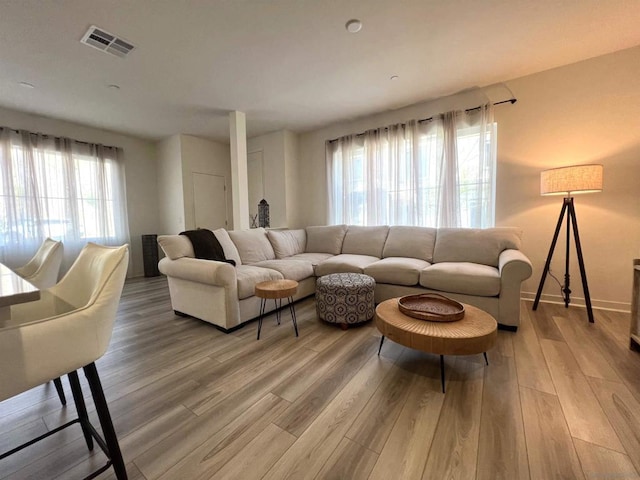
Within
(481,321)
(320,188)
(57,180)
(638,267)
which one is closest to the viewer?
(481,321)

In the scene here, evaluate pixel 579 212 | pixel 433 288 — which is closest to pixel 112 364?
pixel 433 288

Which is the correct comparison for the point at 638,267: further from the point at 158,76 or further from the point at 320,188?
the point at 158,76

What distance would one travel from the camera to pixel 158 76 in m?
2.81

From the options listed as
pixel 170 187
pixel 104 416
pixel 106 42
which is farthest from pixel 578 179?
pixel 170 187

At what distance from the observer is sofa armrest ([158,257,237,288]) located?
7.55 feet

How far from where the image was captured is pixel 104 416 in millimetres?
935

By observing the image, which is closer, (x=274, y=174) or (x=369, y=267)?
(x=369, y=267)

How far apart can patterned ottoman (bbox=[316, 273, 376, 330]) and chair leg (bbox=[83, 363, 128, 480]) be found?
1695 millimetres

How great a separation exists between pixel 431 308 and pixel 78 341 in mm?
1889

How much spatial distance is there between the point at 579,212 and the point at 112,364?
4.51m

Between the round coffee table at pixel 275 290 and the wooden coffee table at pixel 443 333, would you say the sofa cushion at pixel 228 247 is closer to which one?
the round coffee table at pixel 275 290

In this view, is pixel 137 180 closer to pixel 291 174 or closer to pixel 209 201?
pixel 209 201

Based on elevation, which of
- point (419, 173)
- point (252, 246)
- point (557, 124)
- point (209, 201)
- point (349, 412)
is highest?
point (557, 124)

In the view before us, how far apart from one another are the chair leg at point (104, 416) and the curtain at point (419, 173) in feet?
11.6
